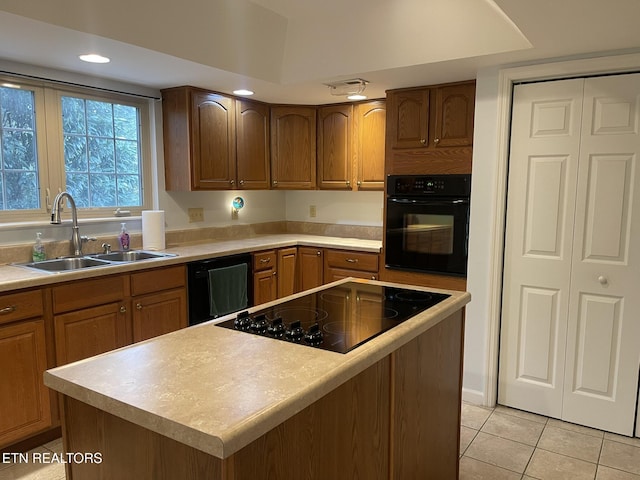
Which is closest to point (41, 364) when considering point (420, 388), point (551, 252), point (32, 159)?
point (32, 159)

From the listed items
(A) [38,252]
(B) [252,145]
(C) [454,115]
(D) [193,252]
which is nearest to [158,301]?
(D) [193,252]

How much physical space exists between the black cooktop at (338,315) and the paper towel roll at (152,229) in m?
1.80

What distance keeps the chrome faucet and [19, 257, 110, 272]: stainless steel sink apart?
0.06 meters

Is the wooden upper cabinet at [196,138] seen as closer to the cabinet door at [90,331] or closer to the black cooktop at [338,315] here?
the cabinet door at [90,331]

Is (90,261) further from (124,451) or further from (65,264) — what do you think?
(124,451)

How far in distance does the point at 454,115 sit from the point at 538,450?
2.09 meters

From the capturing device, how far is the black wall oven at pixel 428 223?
3.17 meters

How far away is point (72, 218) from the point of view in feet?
10.3

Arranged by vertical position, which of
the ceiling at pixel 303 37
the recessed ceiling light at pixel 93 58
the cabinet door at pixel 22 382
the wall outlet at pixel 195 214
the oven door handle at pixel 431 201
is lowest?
the cabinet door at pixel 22 382

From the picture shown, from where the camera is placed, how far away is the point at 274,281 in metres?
3.94

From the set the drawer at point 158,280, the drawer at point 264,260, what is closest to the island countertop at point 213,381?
the drawer at point 158,280

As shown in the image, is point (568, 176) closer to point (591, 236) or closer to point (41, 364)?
point (591, 236)

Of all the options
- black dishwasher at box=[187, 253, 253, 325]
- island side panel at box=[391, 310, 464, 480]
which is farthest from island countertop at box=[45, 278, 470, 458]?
black dishwasher at box=[187, 253, 253, 325]

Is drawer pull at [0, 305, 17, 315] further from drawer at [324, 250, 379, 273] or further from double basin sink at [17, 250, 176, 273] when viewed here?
drawer at [324, 250, 379, 273]
